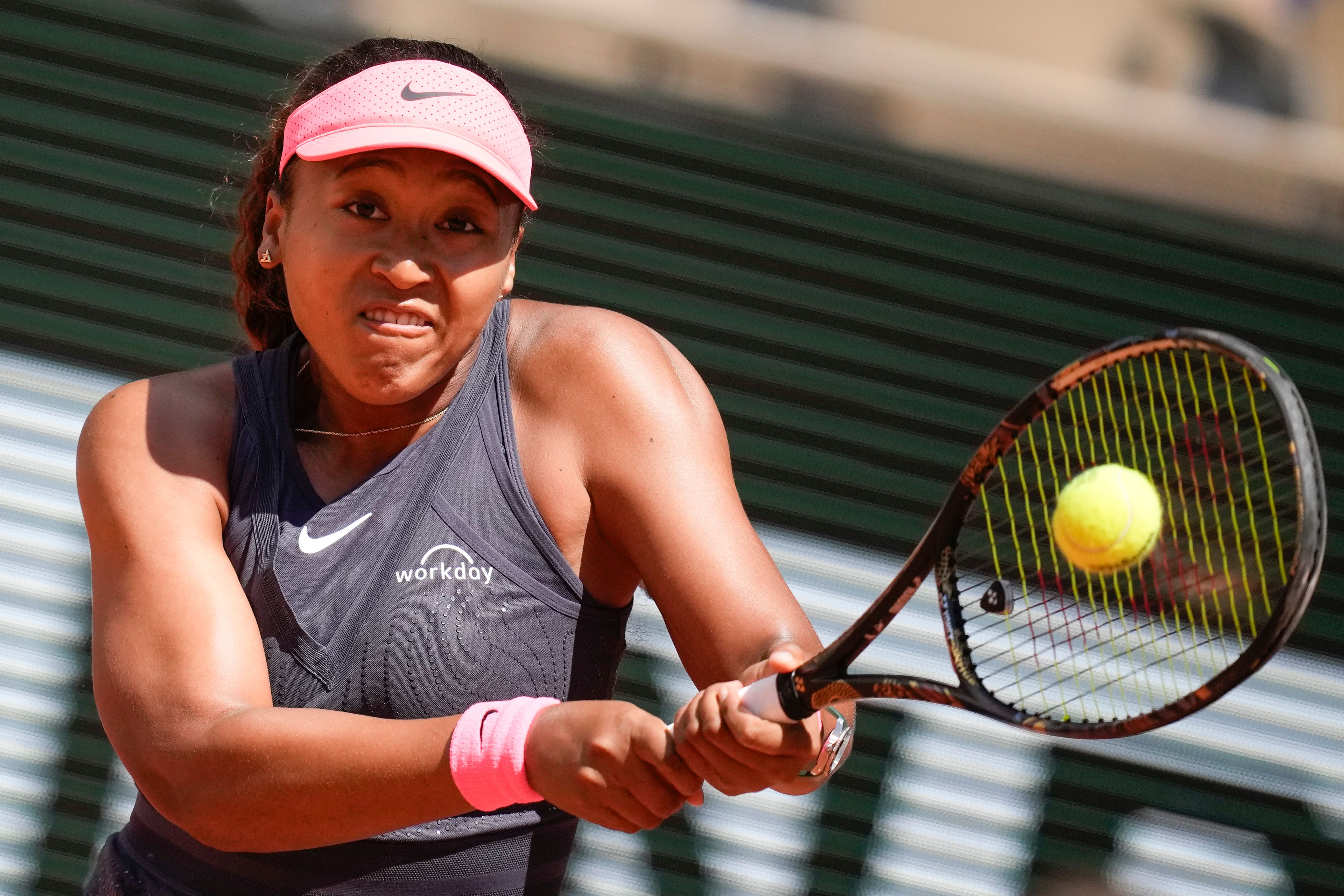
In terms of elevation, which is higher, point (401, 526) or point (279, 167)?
point (279, 167)

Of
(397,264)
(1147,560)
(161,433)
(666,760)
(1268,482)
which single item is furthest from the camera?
(1147,560)

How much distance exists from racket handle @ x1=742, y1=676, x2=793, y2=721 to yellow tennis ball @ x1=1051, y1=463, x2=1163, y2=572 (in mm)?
401

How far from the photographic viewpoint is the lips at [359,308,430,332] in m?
1.92

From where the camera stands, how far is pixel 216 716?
1.79 m

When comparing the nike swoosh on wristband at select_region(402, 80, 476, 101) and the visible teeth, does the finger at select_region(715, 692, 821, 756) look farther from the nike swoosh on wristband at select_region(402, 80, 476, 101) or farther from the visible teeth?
the nike swoosh on wristband at select_region(402, 80, 476, 101)

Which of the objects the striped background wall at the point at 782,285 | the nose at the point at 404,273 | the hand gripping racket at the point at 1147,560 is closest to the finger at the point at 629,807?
the nose at the point at 404,273

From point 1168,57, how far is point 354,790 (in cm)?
321

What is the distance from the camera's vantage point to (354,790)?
5.62ft

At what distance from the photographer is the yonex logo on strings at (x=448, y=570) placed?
Answer: 1.92m

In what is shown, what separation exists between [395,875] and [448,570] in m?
0.43

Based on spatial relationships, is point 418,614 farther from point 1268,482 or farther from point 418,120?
point 1268,482

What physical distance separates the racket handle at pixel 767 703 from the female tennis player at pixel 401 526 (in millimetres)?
110

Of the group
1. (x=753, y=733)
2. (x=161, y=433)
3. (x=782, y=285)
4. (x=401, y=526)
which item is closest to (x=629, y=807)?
(x=753, y=733)

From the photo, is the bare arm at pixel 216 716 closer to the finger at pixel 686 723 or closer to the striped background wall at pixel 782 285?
the finger at pixel 686 723
